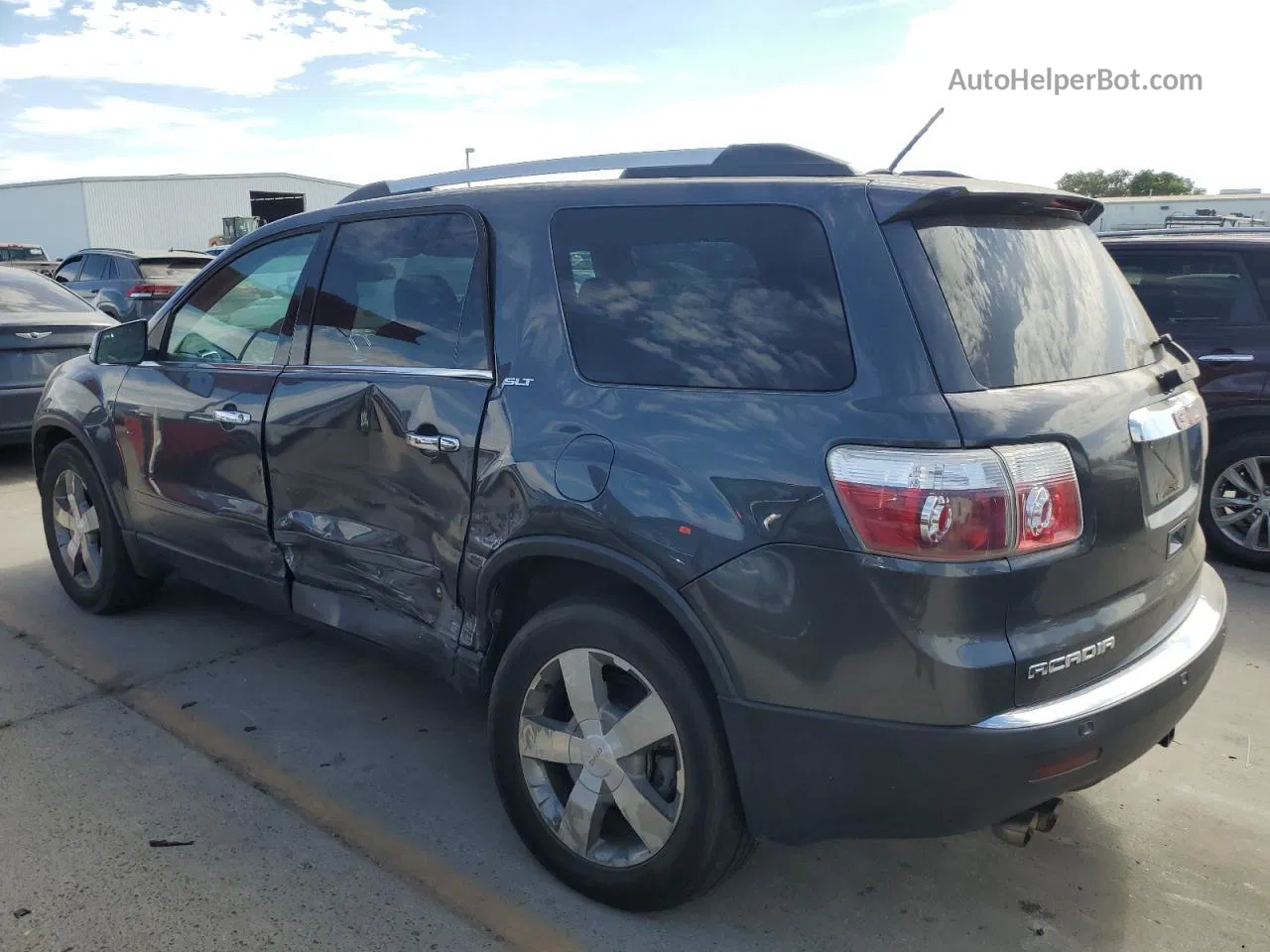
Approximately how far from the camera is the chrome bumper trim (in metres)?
2.21

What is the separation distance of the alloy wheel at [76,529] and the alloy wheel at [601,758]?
2964 millimetres

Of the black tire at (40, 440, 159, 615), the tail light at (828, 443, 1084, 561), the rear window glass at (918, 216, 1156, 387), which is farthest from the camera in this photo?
the black tire at (40, 440, 159, 615)

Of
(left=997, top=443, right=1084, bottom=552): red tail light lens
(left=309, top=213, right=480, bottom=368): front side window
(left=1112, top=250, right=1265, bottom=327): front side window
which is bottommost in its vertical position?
(left=997, top=443, right=1084, bottom=552): red tail light lens

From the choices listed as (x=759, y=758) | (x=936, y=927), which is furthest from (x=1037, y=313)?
(x=936, y=927)

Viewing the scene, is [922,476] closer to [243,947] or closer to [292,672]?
[243,947]

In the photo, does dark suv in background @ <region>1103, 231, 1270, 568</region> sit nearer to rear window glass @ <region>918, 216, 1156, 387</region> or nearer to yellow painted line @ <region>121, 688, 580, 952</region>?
rear window glass @ <region>918, 216, 1156, 387</region>

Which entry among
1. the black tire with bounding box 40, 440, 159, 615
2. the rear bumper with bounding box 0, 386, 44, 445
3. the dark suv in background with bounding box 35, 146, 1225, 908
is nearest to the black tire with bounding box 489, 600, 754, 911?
the dark suv in background with bounding box 35, 146, 1225, 908

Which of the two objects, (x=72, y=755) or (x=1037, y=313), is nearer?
(x=1037, y=313)

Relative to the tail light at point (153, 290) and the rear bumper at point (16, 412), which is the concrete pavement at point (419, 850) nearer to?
the rear bumper at point (16, 412)

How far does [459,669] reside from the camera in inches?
123

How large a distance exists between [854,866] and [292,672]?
2.44m

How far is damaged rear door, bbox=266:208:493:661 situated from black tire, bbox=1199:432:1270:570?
4264 millimetres

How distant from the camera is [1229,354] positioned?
219 inches

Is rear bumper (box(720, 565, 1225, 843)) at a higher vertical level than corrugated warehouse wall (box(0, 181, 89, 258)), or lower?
lower
